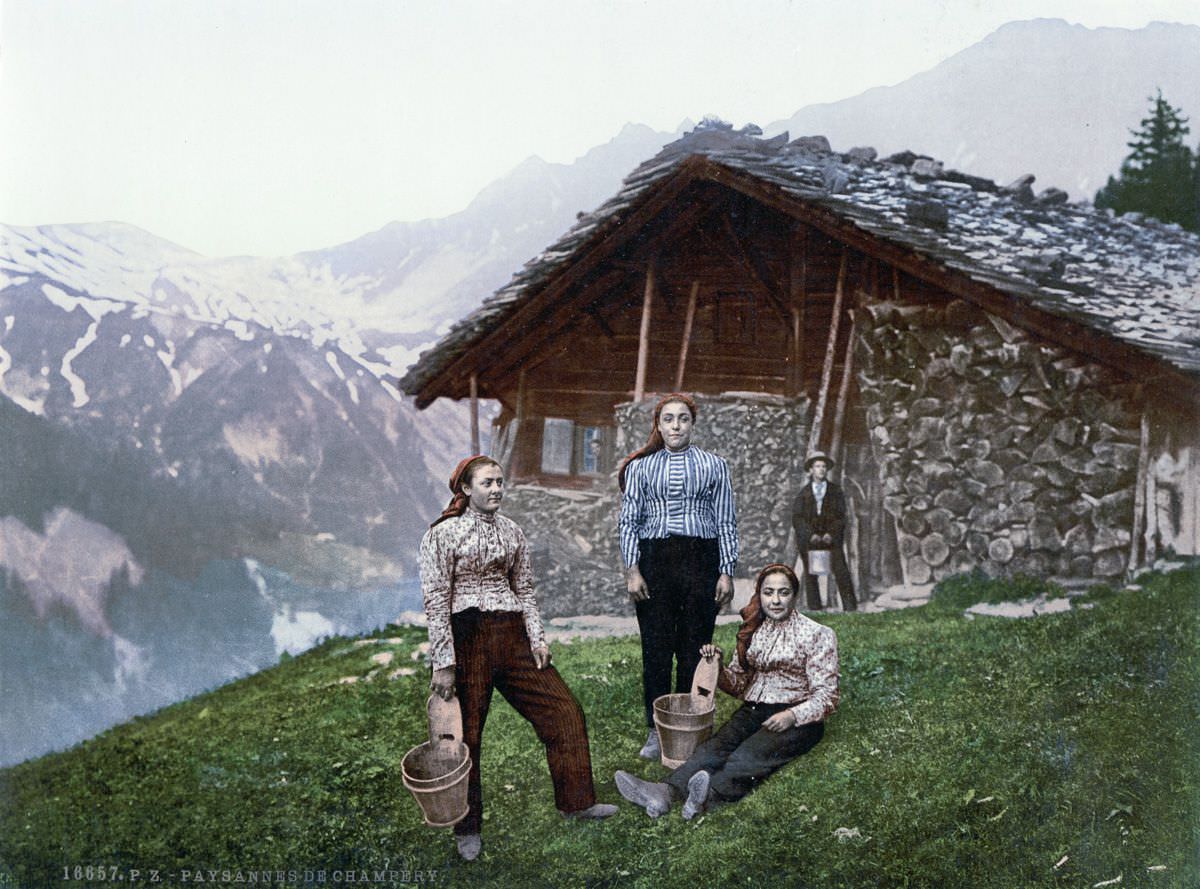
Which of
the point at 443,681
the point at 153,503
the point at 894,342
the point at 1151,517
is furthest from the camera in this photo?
the point at 894,342

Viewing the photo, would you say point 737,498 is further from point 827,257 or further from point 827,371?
point 827,257

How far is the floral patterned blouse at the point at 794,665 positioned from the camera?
4.06 m

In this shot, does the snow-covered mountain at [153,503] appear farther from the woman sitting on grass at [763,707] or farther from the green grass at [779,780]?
the woman sitting on grass at [763,707]

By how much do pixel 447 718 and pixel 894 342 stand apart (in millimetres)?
3211

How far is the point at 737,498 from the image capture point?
5199 mm

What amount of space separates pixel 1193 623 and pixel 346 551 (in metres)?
4.15

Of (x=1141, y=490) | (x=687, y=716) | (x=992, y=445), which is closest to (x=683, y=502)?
(x=687, y=716)

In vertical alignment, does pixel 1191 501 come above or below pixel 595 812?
above

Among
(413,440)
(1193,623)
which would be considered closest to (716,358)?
(413,440)

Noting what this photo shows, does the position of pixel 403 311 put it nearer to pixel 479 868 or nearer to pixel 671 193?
pixel 671 193

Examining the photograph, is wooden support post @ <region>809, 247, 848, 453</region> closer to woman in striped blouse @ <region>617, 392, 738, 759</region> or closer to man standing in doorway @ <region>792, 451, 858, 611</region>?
man standing in doorway @ <region>792, 451, 858, 611</region>

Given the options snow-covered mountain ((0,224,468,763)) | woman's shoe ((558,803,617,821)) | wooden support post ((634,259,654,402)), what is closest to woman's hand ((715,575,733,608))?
woman's shoe ((558,803,617,821))

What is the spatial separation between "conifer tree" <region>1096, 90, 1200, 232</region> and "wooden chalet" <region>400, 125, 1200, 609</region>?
130 mm

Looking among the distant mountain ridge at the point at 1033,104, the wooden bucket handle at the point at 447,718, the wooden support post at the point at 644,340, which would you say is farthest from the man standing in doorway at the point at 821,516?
the wooden bucket handle at the point at 447,718
